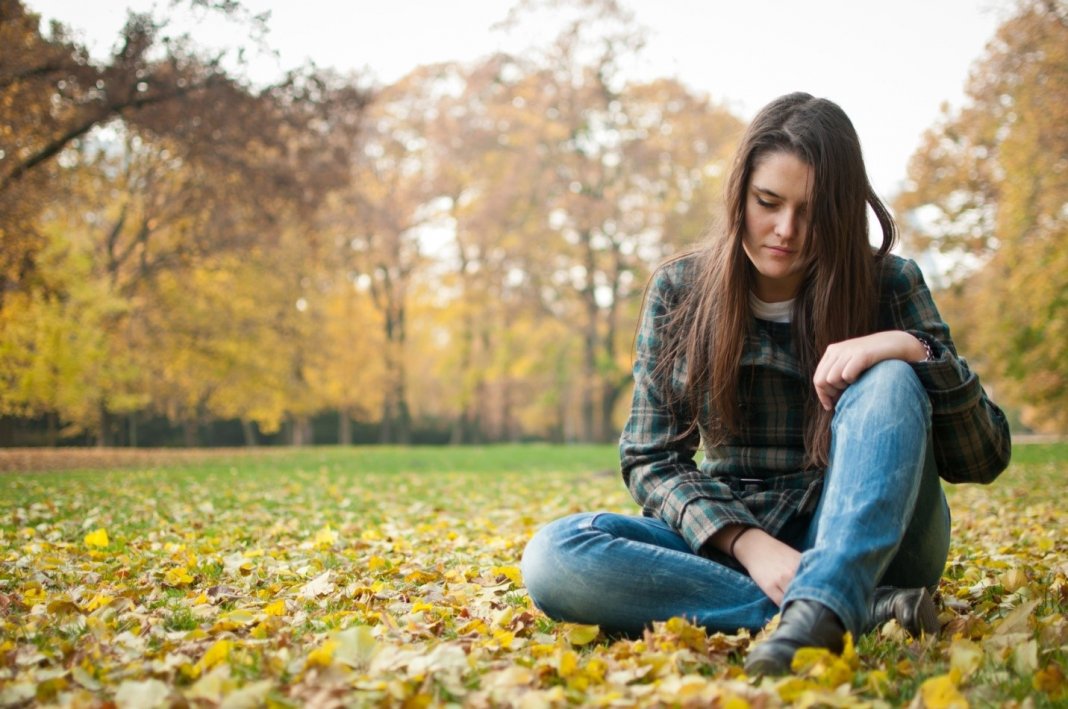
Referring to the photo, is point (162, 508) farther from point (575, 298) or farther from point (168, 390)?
point (575, 298)

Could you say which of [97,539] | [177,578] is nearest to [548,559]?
[177,578]

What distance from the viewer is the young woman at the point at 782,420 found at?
94.6 inches

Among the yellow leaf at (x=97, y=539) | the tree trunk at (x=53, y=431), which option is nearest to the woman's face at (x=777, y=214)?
the yellow leaf at (x=97, y=539)

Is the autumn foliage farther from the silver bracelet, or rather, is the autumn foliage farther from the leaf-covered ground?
the silver bracelet

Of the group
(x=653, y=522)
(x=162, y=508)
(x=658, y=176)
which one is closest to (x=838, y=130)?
(x=653, y=522)

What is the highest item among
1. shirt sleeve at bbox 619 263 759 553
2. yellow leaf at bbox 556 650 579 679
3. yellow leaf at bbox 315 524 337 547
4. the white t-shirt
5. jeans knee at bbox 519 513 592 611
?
the white t-shirt

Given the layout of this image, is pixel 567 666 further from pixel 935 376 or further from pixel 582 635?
pixel 935 376

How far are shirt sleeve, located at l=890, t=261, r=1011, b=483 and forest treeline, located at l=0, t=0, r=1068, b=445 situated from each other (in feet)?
39.5

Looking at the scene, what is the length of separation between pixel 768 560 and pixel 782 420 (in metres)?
0.56

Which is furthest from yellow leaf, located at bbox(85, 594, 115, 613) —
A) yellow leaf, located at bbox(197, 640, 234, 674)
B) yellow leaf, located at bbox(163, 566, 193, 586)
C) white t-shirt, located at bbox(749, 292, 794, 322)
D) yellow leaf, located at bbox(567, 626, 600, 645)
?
white t-shirt, located at bbox(749, 292, 794, 322)

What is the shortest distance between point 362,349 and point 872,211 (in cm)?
2898

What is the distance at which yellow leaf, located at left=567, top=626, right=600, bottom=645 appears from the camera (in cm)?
261

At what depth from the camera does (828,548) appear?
2172 millimetres

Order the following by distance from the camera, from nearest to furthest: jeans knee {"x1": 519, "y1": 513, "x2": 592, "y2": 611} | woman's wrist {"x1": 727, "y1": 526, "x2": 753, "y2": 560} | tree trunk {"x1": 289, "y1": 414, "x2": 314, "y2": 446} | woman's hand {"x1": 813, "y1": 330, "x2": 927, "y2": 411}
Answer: woman's hand {"x1": 813, "y1": 330, "x2": 927, "y2": 411} → woman's wrist {"x1": 727, "y1": 526, "x2": 753, "y2": 560} → jeans knee {"x1": 519, "y1": 513, "x2": 592, "y2": 611} → tree trunk {"x1": 289, "y1": 414, "x2": 314, "y2": 446}
